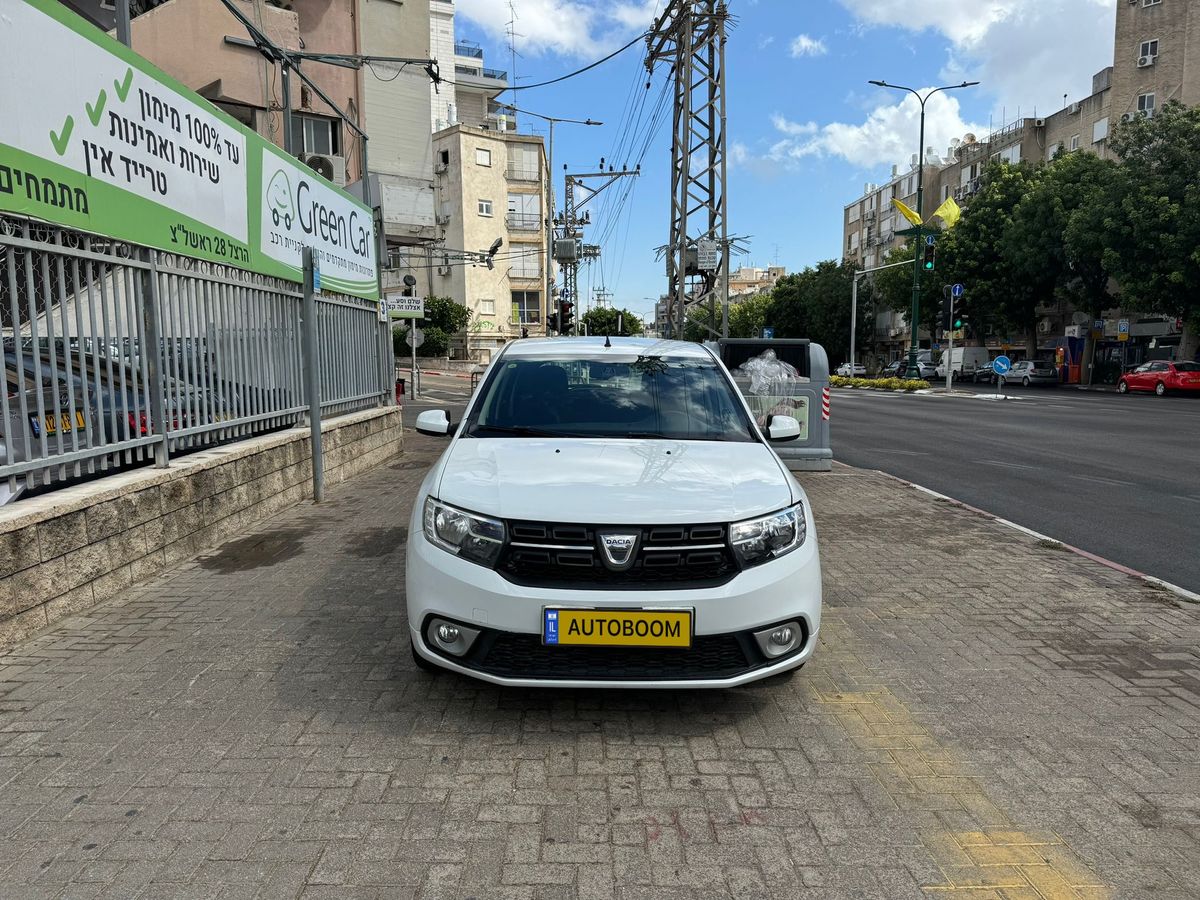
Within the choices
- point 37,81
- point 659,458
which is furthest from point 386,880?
point 37,81

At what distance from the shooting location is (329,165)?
17.9 meters

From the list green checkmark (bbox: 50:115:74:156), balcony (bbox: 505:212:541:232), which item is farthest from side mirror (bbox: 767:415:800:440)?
balcony (bbox: 505:212:541:232)

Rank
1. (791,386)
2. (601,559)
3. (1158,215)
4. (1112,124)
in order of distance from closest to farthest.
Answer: (601,559)
(791,386)
(1158,215)
(1112,124)

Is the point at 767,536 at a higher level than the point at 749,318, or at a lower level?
lower

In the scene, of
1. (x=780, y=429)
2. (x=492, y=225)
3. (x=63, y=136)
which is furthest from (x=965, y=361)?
(x=63, y=136)

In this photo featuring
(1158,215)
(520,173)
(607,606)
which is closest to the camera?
(607,606)

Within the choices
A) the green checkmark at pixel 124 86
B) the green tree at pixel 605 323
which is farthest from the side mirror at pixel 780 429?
the green tree at pixel 605 323

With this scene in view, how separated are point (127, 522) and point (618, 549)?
3.61 metres

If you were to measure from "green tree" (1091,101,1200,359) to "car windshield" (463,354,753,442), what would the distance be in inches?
1341

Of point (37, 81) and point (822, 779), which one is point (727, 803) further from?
point (37, 81)

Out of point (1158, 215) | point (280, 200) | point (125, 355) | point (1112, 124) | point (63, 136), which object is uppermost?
point (1112, 124)

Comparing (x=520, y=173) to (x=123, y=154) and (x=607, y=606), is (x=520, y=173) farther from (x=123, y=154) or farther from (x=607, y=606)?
(x=607, y=606)

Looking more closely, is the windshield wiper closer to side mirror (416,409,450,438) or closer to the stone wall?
side mirror (416,409,450,438)

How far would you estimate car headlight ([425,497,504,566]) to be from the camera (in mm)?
3209
